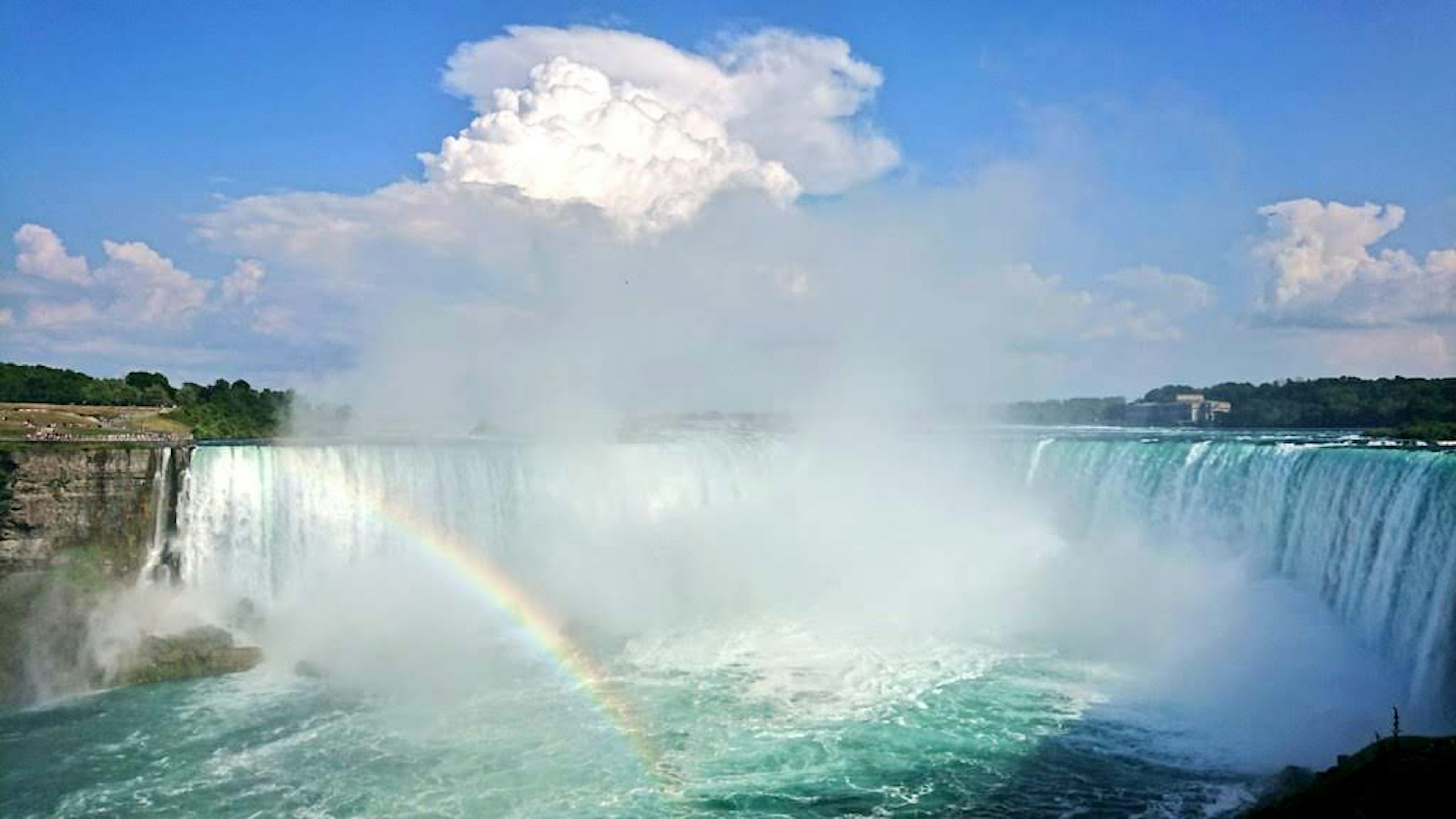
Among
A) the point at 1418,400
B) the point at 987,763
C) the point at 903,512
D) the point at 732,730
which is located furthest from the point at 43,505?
the point at 1418,400

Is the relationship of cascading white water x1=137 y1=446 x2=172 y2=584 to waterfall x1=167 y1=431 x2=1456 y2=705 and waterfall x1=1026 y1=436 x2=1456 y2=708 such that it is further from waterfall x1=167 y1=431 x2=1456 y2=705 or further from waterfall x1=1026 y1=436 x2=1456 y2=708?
waterfall x1=1026 y1=436 x2=1456 y2=708

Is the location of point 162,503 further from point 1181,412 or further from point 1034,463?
point 1181,412

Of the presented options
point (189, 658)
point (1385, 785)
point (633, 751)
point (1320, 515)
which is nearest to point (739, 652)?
point (633, 751)

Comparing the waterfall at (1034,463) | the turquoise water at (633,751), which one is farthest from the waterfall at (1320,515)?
the turquoise water at (633,751)

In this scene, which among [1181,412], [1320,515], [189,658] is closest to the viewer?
[1320,515]

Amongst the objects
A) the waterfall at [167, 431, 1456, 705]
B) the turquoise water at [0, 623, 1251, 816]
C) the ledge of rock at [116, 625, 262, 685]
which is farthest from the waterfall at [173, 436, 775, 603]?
the turquoise water at [0, 623, 1251, 816]

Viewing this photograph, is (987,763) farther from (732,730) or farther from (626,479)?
(626,479)

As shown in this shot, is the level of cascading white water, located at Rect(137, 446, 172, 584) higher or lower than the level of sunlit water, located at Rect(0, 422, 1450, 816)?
higher
